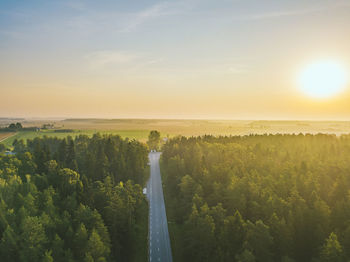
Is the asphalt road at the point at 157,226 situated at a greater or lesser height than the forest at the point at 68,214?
lesser

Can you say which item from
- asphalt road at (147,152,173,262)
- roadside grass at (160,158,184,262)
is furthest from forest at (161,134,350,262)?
asphalt road at (147,152,173,262)

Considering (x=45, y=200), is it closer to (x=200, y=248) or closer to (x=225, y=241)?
(x=200, y=248)

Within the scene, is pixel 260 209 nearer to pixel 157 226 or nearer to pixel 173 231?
pixel 173 231

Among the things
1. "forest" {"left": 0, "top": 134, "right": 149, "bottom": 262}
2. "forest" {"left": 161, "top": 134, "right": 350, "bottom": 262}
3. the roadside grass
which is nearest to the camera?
"forest" {"left": 0, "top": 134, "right": 149, "bottom": 262}

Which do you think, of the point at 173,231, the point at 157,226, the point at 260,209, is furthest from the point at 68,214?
the point at 260,209

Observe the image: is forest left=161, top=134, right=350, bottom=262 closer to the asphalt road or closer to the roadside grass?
the roadside grass

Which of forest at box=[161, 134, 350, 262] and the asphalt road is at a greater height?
forest at box=[161, 134, 350, 262]

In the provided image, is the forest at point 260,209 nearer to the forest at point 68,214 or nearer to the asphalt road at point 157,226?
the asphalt road at point 157,226

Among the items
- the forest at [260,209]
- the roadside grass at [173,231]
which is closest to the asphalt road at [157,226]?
the roadside grass at [173,231]
